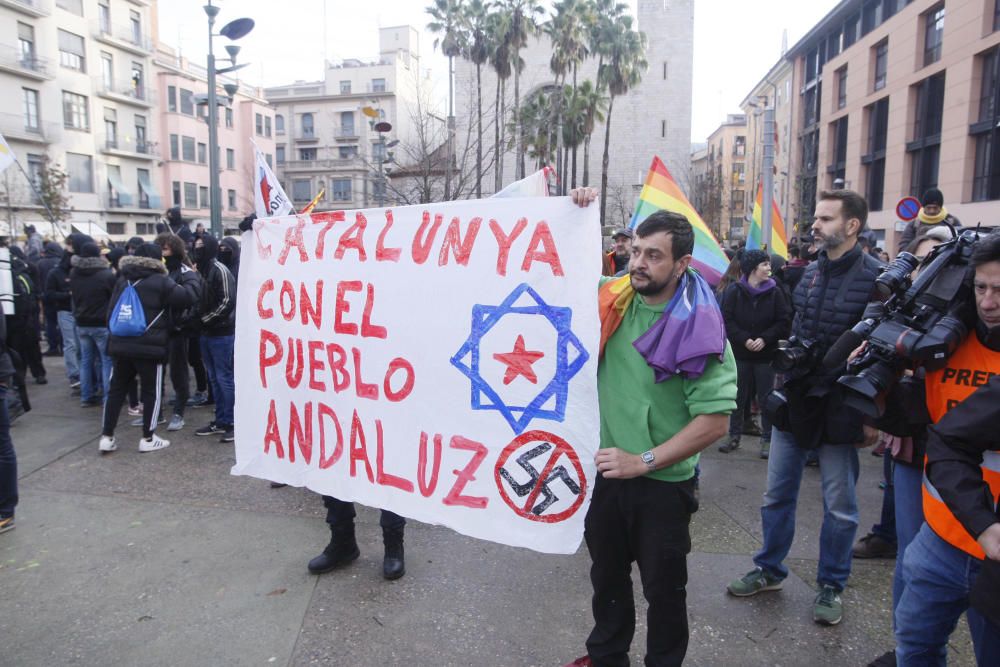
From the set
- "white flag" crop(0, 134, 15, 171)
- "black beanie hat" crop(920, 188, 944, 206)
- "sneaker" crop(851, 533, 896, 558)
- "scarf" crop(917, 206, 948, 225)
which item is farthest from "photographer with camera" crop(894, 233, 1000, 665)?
"white flag" crop(0, 134, 15, 171)

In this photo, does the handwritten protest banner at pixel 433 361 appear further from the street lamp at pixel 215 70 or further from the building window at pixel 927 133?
the building window at pixel 927 133

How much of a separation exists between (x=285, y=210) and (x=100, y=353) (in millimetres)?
4345

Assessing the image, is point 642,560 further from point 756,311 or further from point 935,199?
point 935,199

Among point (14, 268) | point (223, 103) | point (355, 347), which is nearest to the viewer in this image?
point (355, 347)

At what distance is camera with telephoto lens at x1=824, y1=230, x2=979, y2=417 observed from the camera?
2.15m

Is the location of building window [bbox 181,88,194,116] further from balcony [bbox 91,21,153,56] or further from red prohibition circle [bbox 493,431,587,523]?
red prohibition circle [bbox 493,431,587,523]

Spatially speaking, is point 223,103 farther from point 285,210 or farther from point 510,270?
point 510,270

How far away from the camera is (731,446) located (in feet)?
20.1

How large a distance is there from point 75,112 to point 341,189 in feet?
88.5

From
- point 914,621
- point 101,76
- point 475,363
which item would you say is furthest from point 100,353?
point 101,76

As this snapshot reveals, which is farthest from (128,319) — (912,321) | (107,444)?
(912,321)

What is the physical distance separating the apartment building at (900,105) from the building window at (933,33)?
0.04 metres

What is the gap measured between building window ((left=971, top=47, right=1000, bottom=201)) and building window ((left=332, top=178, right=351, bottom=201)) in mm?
49659

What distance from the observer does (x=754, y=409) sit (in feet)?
24.4
